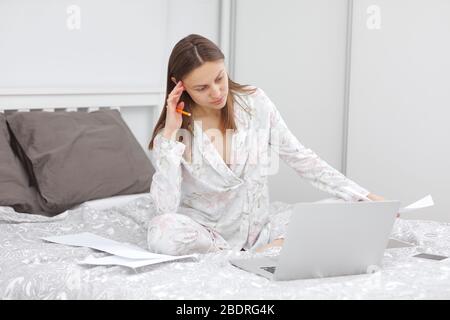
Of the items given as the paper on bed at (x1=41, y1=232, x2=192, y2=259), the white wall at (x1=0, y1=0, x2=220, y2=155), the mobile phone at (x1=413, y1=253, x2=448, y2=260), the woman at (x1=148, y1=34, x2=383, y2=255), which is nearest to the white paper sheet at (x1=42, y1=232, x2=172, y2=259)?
the paper on bed at (x1=41, y1=232, x2=192, y2=259)

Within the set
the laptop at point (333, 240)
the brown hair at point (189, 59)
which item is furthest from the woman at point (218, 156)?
the laptop at point (333, 240)

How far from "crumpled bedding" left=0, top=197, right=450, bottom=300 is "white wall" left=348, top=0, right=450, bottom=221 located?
973 mm

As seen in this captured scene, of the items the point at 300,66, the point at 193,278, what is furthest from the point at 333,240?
the point at 300,66

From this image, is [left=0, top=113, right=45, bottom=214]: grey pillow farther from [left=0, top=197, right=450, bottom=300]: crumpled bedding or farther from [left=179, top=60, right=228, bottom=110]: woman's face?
[left=179, top=60, right=228, bottom=110]: woman's face

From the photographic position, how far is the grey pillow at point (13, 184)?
2.51 meters

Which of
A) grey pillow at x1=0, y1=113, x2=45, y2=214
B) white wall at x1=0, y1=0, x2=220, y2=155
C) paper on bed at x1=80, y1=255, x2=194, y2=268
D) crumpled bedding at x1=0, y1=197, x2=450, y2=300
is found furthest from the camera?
white wall at x1=0, y1=0, x2=220, y2=155

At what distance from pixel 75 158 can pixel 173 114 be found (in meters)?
0.70

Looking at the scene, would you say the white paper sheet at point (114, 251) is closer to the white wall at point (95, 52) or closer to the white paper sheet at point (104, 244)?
the white paper sheet at point (104, 244)

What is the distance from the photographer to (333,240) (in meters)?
1.71

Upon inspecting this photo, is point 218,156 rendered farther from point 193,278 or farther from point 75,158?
point 75,158

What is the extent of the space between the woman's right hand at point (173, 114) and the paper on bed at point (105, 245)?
0.32 meters

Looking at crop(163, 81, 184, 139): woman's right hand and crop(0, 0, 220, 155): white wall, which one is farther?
crop(0, 0, 220, 155): white wall

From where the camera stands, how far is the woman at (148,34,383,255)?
6.99ft
